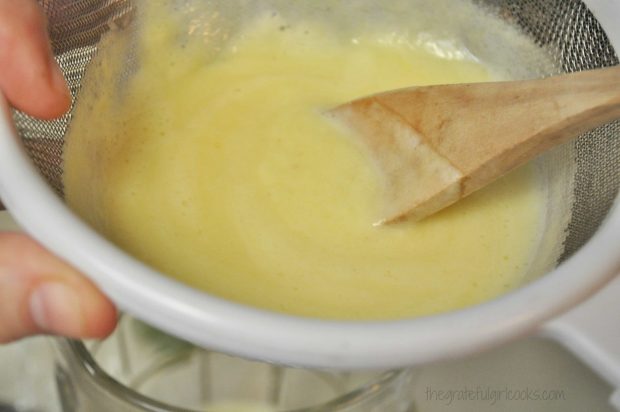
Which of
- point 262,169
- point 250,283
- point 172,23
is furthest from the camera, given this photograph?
point 172,23

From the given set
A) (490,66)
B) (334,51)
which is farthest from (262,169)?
(490,66)

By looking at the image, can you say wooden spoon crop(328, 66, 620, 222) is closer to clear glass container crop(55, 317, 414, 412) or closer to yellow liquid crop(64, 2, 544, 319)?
yellow liquid crop(64, 2, 544, 319)

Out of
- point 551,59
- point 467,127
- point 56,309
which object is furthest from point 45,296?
point 551,59

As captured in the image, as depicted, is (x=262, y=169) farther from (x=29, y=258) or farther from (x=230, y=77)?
(x=29, y=258)

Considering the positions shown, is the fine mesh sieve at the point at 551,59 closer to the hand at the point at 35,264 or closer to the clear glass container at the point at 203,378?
the hand at the point at 35,264

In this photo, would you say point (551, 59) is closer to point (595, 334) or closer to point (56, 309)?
point (595, 334)

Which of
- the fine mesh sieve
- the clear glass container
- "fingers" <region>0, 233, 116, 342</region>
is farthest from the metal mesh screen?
the clear glass container
